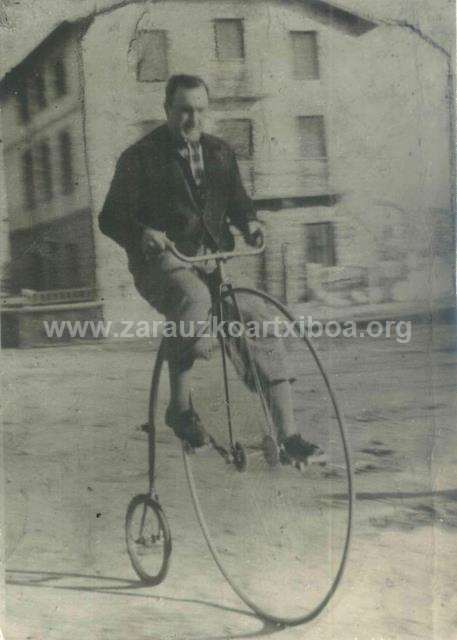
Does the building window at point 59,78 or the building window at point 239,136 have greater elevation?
the building window at point 59,78

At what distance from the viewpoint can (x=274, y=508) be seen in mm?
3379

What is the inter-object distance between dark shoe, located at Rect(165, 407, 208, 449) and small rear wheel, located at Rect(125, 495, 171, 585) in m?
0.28

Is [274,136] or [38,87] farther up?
[38,87]

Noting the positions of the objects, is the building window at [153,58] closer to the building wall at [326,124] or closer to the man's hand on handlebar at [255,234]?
the building wall at [326,124]

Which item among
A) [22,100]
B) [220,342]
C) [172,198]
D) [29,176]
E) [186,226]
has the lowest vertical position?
[220,342]

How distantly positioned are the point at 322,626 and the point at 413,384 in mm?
1011

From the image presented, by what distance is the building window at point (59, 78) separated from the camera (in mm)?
3398

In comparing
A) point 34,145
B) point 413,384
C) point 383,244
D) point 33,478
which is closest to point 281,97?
point 383,244

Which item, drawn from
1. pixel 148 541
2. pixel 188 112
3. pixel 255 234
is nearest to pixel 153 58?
pixel 188 112

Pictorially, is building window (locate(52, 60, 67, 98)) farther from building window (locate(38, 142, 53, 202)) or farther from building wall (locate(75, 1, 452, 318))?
building window (locate(38, 142, 53, 202))

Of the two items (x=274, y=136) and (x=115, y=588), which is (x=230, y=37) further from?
(x=115, y=588)

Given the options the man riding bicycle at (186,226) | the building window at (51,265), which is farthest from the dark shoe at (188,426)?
the building window at (51,265)

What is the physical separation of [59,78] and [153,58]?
1.28 ft

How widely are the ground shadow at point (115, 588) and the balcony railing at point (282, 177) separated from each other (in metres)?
1.61
